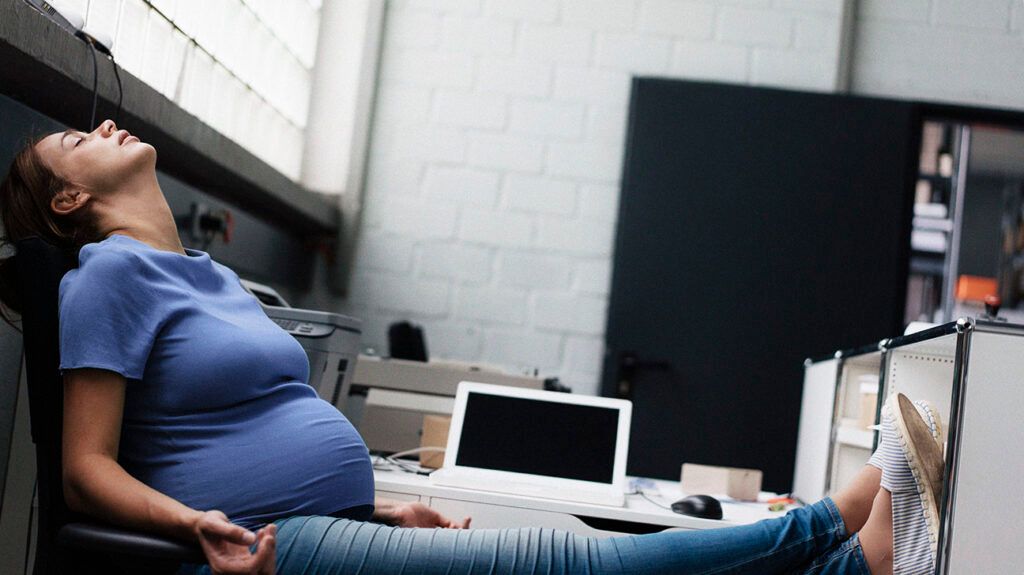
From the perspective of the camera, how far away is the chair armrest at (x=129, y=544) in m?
1.10

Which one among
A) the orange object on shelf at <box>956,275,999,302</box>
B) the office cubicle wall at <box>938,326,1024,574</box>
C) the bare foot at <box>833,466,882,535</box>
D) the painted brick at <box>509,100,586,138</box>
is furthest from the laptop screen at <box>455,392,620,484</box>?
the orange object on shelf at <box>956,275,999,302</box>

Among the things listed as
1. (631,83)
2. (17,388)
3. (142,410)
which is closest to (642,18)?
(631,83)

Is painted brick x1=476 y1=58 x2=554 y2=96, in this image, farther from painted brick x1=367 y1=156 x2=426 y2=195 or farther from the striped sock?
the striped sock

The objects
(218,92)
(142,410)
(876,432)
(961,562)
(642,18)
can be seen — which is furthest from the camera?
(642,18)

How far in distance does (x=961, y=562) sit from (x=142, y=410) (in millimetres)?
1192

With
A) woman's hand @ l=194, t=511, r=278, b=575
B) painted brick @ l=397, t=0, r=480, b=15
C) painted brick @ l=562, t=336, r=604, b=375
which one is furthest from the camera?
painted brick @ l=397, t=0, r=480, b=15

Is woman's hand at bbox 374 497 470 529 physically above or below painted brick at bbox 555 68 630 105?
below

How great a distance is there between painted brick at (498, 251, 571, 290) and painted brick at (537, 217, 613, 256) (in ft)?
0.18

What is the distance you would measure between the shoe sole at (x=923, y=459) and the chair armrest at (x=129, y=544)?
1024 millimetres

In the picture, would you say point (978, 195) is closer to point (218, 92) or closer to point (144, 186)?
point (218, 92)

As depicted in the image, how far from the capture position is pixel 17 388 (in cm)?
191

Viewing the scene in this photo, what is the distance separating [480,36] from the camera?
4066mm

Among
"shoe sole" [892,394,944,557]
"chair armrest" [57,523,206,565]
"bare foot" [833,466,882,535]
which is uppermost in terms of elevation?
"shoe sole" [892,394,944,557]

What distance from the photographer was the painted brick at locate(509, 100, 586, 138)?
13.3 feet
